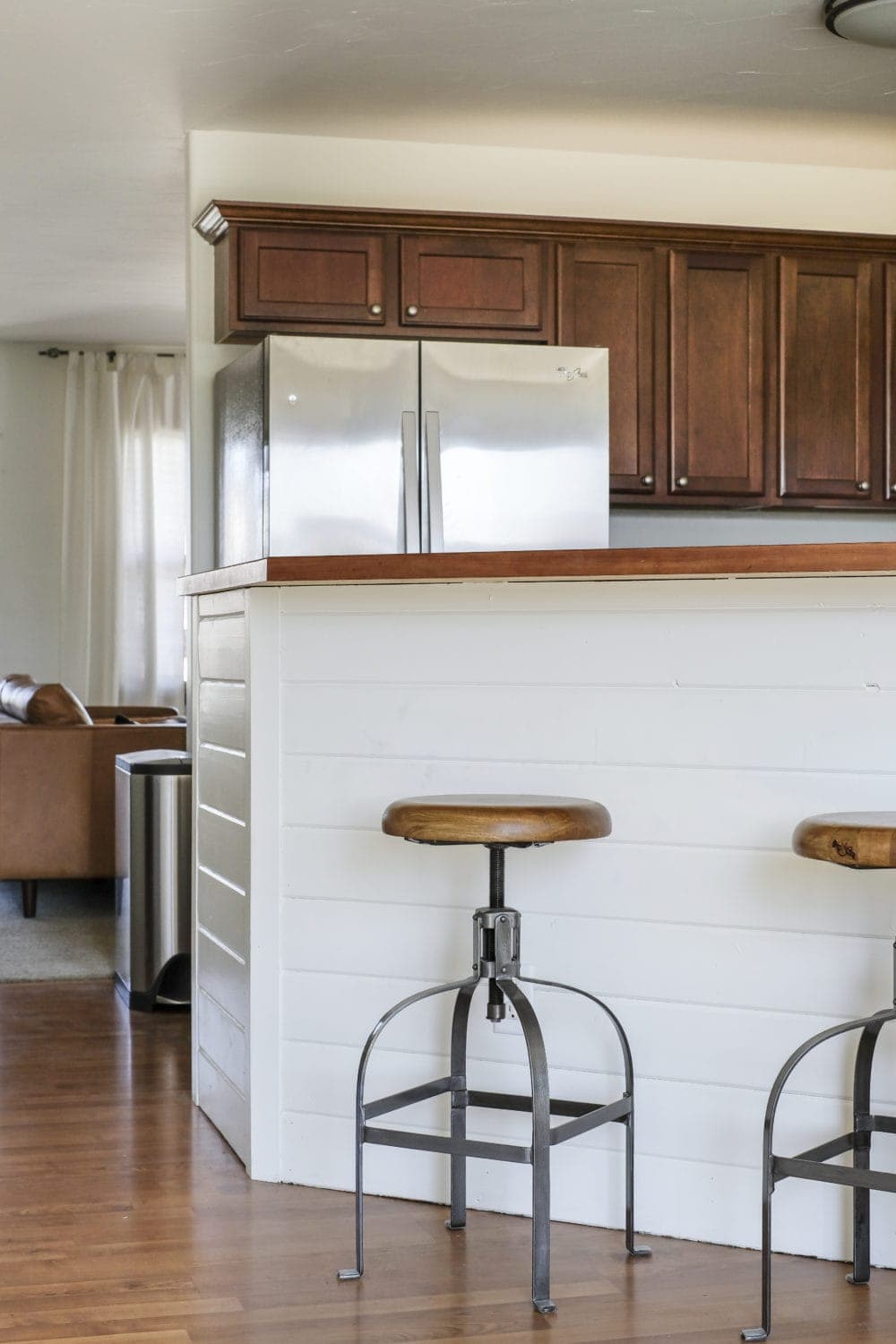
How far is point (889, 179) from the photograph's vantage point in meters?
5.05

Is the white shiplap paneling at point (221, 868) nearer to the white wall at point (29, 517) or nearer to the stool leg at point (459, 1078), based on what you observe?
the stool leg at point (459, 1078)

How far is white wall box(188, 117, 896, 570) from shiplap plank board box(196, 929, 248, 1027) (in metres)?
1.76

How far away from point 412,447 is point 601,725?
77.1 inches

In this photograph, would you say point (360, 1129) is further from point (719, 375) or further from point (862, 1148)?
point (719, 375)

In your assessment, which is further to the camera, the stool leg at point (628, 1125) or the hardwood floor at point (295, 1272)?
the stool leg at point (628, 1125)

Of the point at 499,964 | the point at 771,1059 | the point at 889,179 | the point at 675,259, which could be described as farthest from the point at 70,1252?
the point at 889,179

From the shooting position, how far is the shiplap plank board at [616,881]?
2400mm

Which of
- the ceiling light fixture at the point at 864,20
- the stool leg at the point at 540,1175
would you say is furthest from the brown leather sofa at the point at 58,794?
the stool leg at the point at 540,1175

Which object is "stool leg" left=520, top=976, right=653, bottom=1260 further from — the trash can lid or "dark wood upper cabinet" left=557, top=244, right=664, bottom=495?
"dark wood upper cabinet" left=557, top=244, right=664, bottom=495

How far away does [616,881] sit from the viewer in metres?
2.55

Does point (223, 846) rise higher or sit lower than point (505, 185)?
lower

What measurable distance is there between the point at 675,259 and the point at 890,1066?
119 inches

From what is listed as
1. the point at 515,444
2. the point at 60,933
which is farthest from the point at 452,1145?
the point at 60,933

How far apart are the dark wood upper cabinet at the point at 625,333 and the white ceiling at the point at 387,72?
0.45 metres
